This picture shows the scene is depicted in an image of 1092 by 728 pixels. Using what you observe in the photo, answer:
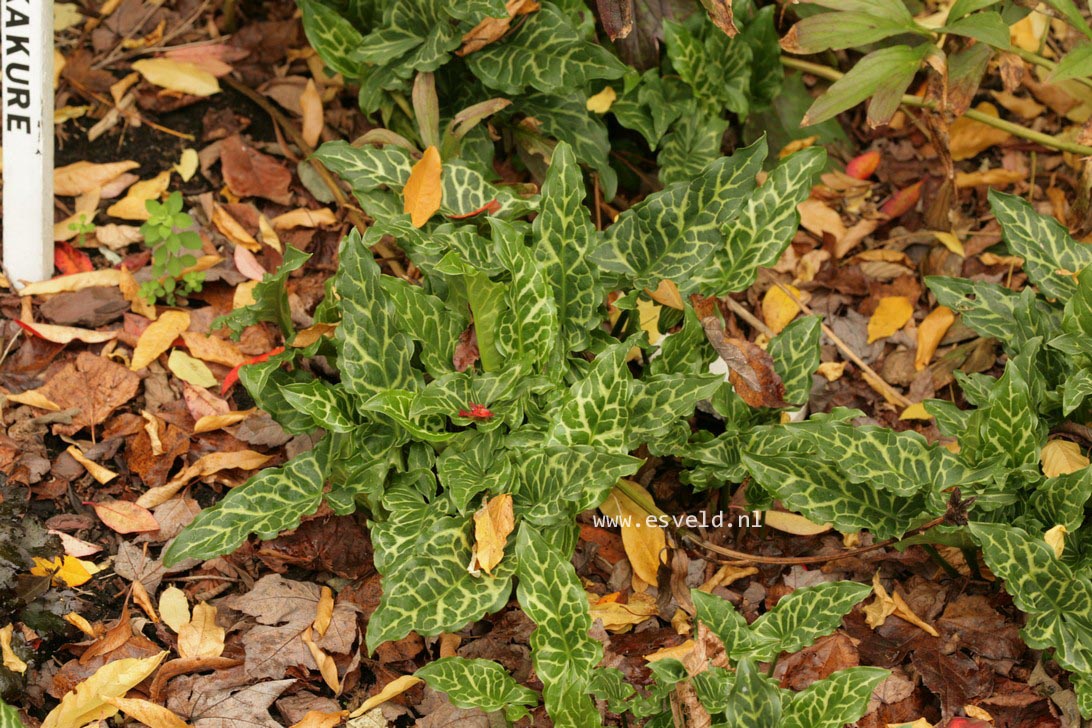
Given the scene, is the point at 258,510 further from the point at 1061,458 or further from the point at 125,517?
the point at 1061,458

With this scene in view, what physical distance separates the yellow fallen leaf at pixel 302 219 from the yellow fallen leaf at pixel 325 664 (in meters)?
1.14

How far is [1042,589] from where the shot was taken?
2.16m

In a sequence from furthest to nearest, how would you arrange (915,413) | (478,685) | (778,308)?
(778,308) < (915,413) < (478,685)

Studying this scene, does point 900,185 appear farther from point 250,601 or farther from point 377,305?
point 250,601

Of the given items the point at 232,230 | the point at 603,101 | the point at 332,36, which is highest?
the point at 332,36

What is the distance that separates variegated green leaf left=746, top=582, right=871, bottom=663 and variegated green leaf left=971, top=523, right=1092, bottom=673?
0.25 meters

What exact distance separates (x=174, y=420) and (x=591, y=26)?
137cm

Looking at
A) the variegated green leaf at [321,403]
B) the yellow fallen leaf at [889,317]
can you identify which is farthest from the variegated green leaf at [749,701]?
the yellow fallen leaf at [889,317]

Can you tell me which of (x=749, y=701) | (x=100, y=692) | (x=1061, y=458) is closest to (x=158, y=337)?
(x=100, y=692)

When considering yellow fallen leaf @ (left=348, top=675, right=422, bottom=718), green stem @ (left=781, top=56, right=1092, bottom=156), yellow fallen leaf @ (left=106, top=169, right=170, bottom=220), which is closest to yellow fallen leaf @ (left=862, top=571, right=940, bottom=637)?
yellow fallen leaf @ (left=348, top=675, right=422, bottom=718)

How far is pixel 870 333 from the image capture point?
9.84 feet

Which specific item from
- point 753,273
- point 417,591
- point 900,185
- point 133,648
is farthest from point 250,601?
point 900,185

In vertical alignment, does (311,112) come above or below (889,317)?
above

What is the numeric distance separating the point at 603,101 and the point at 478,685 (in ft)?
5.26
